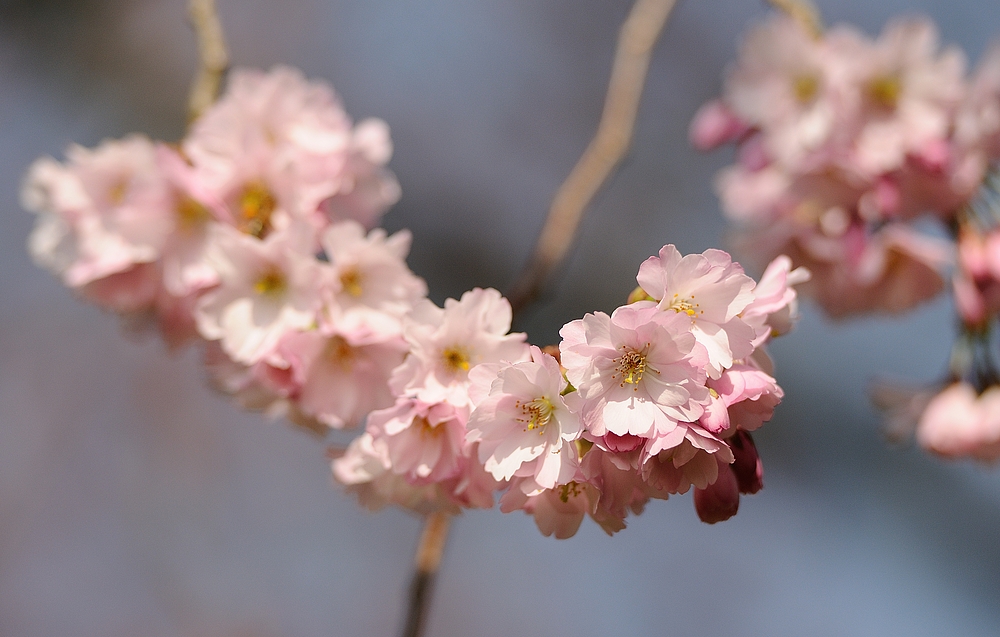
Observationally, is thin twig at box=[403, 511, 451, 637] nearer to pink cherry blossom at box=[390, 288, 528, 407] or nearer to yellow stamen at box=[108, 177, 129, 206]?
pink cherry blossom at box=[390, 288, 528, 407]

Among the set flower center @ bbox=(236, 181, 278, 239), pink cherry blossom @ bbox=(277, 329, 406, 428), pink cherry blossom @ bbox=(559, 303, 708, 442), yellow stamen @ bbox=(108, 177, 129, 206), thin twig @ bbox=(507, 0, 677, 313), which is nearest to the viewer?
pink cherry blossom @ bbox=(559, 303, 708, 442)

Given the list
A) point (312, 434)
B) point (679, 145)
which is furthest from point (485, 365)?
point (679, 145)

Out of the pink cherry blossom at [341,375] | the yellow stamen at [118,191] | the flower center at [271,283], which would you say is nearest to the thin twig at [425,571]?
the pink cherry blossom at [341,375]

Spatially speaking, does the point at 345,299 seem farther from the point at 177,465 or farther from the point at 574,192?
the point at 177,465

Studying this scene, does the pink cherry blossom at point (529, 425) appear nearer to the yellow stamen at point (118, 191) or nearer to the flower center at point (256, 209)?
the flower center at point (256, 209)

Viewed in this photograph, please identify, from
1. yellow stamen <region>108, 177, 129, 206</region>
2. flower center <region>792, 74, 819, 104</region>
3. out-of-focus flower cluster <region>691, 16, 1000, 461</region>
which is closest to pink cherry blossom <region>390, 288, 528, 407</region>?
yellow stamen <region>108, 177, 129, 206</region>
